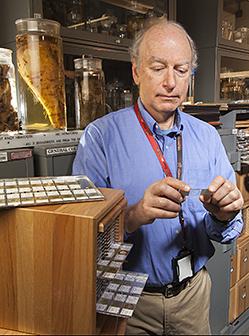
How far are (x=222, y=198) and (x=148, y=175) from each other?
0.29m

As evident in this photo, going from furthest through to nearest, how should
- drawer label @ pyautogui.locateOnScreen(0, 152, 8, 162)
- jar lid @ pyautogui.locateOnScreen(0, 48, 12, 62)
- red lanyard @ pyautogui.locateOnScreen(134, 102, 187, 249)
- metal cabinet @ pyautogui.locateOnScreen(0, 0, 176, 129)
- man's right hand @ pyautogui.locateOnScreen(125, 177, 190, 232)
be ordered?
metal cabinet @ pyautogui.locateOnScreen(0, 0, 176, 129) → red lanyard @ pyautogui.locateOnScreen(134, 102, 187, 249) → jar lid @ pyautogui.locateOnScreen(0, 48, 12, 62) → drawer label @ pyautogui.locateOnScreen(0, 152, 8, 162) → man's right hand @ pyautogui.locateOnScreen(125, 177, 190, 232)

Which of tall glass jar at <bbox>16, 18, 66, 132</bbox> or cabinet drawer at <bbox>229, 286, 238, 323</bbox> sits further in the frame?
cabinet drawer at <bbox>229, 286, 238, 323</bbox>

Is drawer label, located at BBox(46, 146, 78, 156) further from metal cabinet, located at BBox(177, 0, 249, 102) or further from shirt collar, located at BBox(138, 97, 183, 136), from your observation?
metal cabinet, located at BBox(177, 0, 249, 102)

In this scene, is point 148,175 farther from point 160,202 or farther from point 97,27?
point 97,27

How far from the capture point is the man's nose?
3.64ft

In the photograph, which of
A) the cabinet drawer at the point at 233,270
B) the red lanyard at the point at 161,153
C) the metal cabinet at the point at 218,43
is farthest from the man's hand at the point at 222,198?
the metal cabinet at the point at 218,43

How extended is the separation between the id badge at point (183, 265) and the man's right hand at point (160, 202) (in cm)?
29

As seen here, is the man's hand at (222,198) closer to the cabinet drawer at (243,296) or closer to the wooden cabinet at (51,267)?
the wooden cabinet at (51,267)

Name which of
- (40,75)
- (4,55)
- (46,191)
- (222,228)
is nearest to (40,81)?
(40,75)

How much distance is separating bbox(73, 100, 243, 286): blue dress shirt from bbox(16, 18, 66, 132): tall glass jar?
0.47 feet

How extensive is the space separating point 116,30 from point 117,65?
0.59 feet

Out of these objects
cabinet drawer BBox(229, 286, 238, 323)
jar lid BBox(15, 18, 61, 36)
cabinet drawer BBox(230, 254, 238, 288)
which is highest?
jar lid BBox(15, 18, 61, 36)

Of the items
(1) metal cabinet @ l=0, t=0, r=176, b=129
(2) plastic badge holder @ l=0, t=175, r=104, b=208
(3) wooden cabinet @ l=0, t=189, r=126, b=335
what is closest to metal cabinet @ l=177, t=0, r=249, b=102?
(1) metal cabinet @ l=0, t=0, r=176, b=129

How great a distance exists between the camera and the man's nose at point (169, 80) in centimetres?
111
